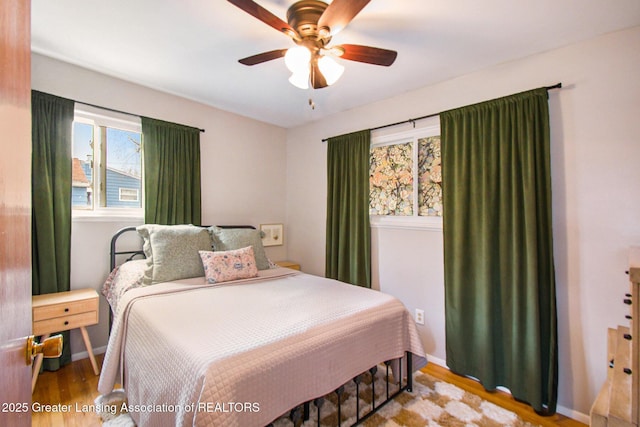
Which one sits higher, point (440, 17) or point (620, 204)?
point (440, 17)

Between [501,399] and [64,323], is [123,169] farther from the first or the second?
[501,399]

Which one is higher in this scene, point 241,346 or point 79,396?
point 241,346

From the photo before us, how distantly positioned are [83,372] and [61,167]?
1640 millimetres

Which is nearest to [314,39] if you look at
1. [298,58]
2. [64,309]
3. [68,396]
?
[298,58]

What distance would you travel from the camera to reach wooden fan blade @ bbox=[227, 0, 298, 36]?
1306 millimetres

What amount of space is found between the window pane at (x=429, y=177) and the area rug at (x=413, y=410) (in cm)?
145

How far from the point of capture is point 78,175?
2.56 meters

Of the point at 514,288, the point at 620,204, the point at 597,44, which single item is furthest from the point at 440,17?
the point at 514,288

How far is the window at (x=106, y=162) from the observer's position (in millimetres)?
2572

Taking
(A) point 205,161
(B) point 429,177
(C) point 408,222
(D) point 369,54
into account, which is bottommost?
(C) point 408,222

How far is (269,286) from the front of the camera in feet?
7.59

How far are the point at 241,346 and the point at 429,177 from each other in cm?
221

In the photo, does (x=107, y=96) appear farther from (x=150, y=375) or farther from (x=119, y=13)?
(x=150, y=375)

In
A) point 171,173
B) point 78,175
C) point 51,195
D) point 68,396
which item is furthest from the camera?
point 171,173
